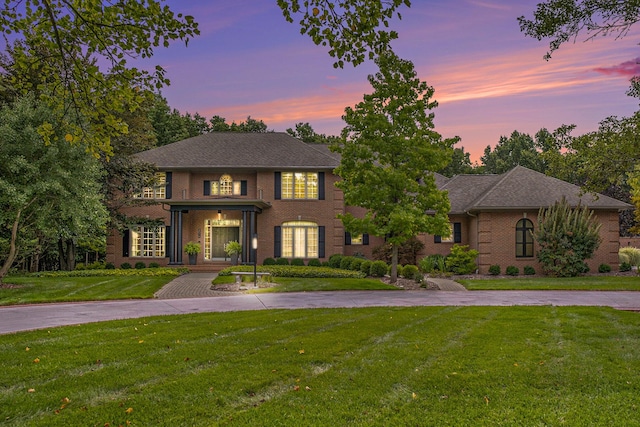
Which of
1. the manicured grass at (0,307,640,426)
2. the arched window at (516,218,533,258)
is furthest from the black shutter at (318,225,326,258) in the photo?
the manicured grass at (0,307,640,426)

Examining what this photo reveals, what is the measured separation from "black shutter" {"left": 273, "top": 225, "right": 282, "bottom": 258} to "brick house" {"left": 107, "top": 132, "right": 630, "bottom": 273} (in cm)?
6

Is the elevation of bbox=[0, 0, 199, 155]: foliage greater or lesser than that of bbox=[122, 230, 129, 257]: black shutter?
greater

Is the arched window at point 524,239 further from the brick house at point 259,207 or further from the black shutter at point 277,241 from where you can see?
the black shutter at point 277,241

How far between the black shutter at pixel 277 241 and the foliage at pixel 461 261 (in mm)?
9664

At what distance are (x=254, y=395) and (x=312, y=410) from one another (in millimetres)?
816

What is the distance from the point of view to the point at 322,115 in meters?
24.5

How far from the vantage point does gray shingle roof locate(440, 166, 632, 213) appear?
2453cm

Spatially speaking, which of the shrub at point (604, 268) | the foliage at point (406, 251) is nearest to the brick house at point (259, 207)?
the foliage at point (406, 251)

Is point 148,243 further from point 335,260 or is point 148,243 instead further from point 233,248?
point 335,260

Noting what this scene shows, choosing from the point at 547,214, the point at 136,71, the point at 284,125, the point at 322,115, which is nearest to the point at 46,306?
the point at 136,71

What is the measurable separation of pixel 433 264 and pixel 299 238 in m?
7.96

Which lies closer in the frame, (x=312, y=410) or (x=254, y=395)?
(x=312, y=410)

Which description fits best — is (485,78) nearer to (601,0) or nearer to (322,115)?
(601,0)

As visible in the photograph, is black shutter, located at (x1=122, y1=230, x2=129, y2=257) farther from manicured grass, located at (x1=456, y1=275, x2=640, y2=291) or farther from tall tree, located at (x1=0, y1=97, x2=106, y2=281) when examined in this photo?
manicured grass, located at (x1=456, y1=275, x2=640, y2=291)
